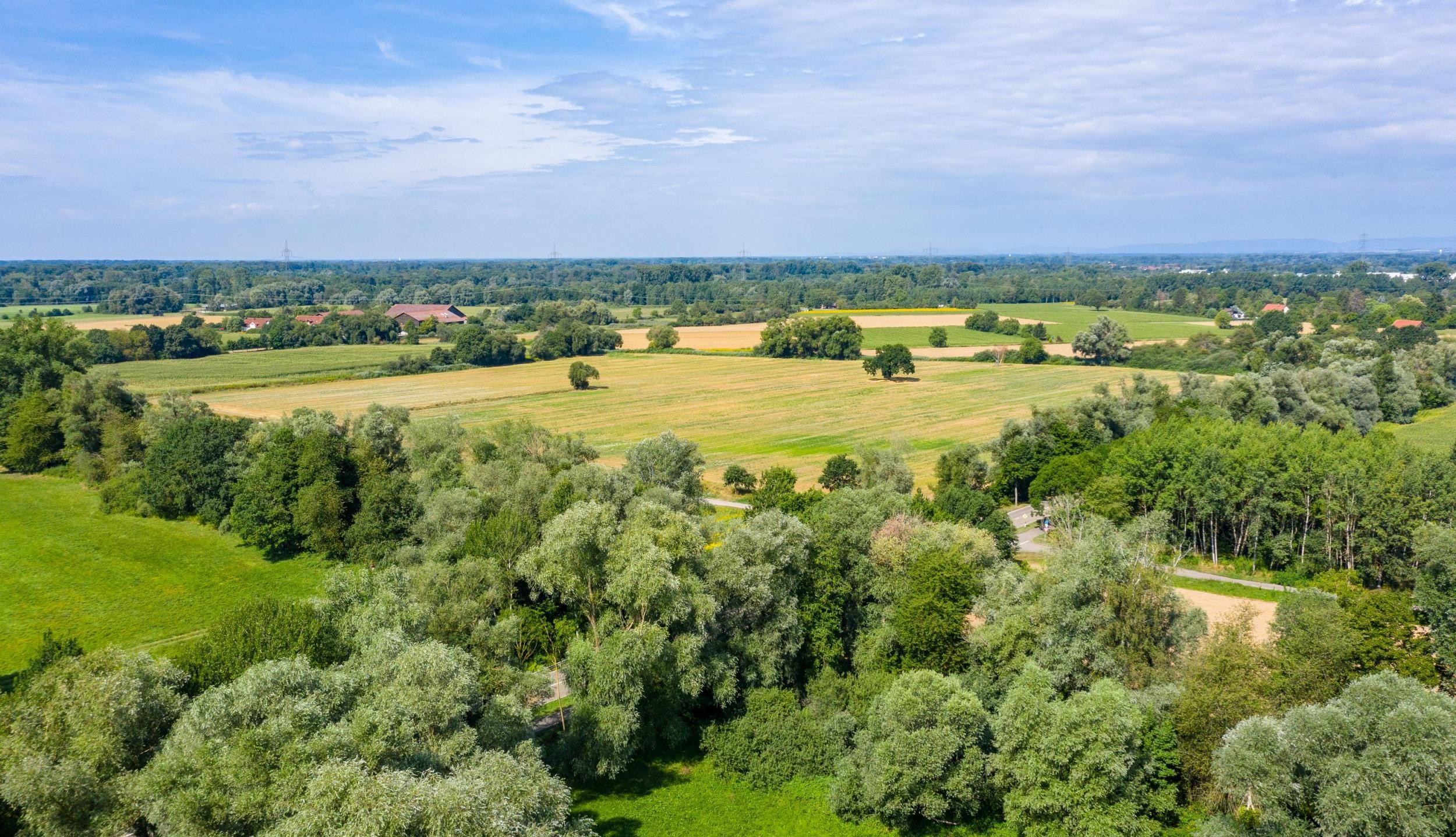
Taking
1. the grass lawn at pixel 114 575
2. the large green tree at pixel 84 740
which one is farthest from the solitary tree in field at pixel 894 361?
the large green tree at pixel 84 740

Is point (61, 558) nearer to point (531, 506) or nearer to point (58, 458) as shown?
point (58, 458)

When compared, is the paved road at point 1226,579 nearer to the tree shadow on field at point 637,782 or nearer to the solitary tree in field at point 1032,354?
the tree shadow on field at point 637,782

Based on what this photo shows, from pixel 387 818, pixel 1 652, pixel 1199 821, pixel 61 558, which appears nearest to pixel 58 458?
pixel 61 558

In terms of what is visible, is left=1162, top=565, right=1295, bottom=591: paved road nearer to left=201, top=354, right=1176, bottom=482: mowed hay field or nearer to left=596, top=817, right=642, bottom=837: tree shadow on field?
left=201, top=354, right=1176, bottom=482: mowed hay field

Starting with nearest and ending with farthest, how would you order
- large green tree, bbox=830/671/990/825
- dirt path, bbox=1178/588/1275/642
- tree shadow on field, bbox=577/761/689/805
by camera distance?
1. large green tree, bbox=830/671/990/825
2. tree shadow on field, bbox=577/761/689/805
3. dirt path, bbox=1178/588/1275/642

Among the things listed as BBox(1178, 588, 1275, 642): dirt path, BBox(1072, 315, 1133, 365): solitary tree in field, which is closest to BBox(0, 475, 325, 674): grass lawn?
BBox(1178, 588, 1275, 642): dirt path

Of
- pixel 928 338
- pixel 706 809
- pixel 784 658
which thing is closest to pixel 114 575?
pixel 706 809
